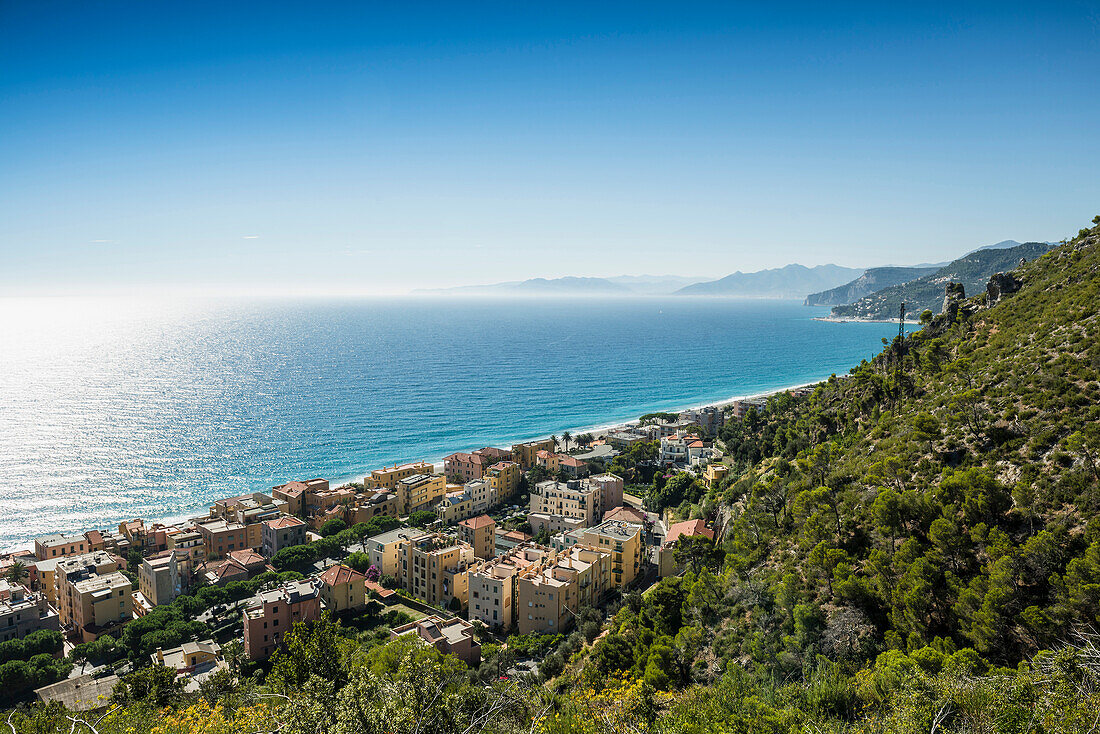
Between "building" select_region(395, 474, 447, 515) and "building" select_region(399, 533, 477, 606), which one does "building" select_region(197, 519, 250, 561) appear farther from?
"building" select_region(399, 533, 477, 606)

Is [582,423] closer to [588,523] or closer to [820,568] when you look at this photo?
[588,523]

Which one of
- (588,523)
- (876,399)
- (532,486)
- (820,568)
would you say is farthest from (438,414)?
(820,568)

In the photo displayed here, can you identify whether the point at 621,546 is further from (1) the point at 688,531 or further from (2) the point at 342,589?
(2) the point at 342,589

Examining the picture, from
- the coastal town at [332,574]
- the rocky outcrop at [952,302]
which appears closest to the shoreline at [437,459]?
the coastal town at [332,574]

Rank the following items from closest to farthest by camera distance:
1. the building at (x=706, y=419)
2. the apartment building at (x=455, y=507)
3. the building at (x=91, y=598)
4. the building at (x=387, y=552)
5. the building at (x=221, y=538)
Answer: the building at (x=91, y=598) → the building at (x=387, y=552) → the building at (x=221, y=538) → the apartment building at (x=455, y=507) → the building at (x=706, y=419)

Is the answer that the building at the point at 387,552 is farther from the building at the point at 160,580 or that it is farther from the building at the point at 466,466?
the building at the point at 466,466

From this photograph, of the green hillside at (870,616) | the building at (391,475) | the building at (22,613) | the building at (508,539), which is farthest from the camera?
the building at (391,475)

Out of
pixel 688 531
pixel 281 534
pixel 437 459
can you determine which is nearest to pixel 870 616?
pixel 688 531
